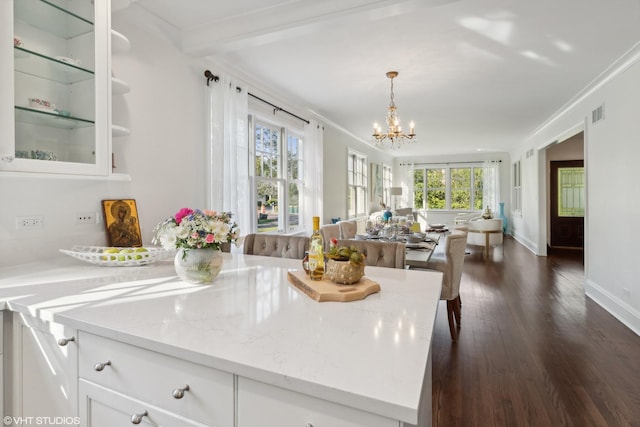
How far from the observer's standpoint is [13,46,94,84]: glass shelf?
1701mm

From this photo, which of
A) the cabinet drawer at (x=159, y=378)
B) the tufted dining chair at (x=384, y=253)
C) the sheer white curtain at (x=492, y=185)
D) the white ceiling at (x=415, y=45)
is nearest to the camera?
the cabinet drawer at (x=159, y=378)

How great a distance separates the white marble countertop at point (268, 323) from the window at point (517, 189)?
29.0ft

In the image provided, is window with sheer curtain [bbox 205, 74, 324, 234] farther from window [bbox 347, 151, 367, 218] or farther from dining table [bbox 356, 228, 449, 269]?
window [bbox 347, 151, 367, 218]

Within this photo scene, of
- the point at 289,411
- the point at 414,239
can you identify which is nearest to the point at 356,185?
the point at 414,239

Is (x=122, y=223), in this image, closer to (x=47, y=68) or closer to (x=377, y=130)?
(x=47, y=68)

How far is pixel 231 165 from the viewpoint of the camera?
3.42m

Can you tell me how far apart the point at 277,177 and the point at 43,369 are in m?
3.62

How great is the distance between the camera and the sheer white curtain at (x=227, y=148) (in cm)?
327

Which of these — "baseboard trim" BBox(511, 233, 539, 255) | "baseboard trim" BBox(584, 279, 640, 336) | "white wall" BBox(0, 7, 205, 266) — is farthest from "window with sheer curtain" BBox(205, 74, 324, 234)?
"baseboard trim" BBox(511, 233, 539, 255)

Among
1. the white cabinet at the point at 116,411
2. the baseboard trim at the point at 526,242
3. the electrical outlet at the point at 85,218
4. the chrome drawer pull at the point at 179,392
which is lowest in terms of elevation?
the baseboard trim at the point at 526,242

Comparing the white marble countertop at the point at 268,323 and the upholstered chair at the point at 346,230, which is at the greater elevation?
the upholstered chair at the point at 346,230

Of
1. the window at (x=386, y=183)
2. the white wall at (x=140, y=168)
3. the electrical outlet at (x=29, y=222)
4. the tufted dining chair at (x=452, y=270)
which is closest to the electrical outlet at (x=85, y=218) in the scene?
the white wall at (x=140, y=168)

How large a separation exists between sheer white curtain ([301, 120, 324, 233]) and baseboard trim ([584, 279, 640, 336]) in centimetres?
375

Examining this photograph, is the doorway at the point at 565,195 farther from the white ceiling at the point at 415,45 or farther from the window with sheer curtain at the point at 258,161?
the window with sheer curtain at the point at 258,161
